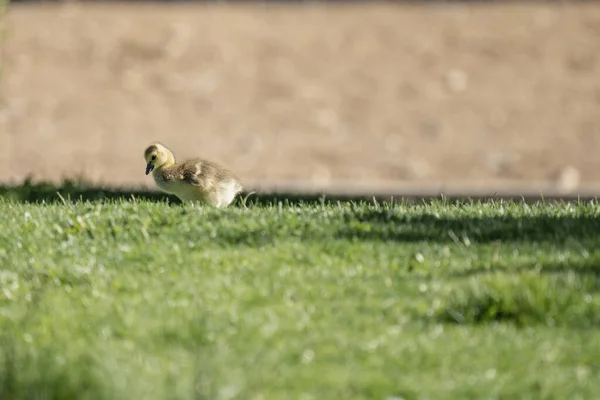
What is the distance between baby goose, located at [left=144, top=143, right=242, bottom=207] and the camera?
10.3 metres

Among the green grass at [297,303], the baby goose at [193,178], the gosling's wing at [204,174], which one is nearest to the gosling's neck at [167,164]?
the baby goose at [193,178]

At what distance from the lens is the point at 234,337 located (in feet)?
22.5

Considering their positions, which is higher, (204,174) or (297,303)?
(297,303)

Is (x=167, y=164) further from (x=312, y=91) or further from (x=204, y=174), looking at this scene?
(x=312, y=91)

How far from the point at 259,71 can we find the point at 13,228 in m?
11.7

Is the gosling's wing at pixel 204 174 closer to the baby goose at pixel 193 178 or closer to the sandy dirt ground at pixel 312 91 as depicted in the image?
the baby goose at pixel 193 178

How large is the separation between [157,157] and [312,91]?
9.88 metres

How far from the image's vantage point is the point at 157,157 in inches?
417

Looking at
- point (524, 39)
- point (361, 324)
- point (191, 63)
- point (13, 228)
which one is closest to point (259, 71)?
point (191, 63)

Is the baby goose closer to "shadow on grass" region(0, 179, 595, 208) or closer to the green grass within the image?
the green grass

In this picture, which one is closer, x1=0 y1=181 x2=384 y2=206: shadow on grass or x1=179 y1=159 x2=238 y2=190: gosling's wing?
x1=179 y1=159 x2=238 y2=190: gosling's wing

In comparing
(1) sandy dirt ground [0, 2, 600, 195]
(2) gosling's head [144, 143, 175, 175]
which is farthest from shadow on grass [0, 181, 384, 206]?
(1) sandy dirt ground [0, 2, 600, 195]

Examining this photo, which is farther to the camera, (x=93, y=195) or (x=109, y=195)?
(x=109, y=195)

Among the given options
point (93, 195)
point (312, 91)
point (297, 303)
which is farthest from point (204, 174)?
point (312, 91)
